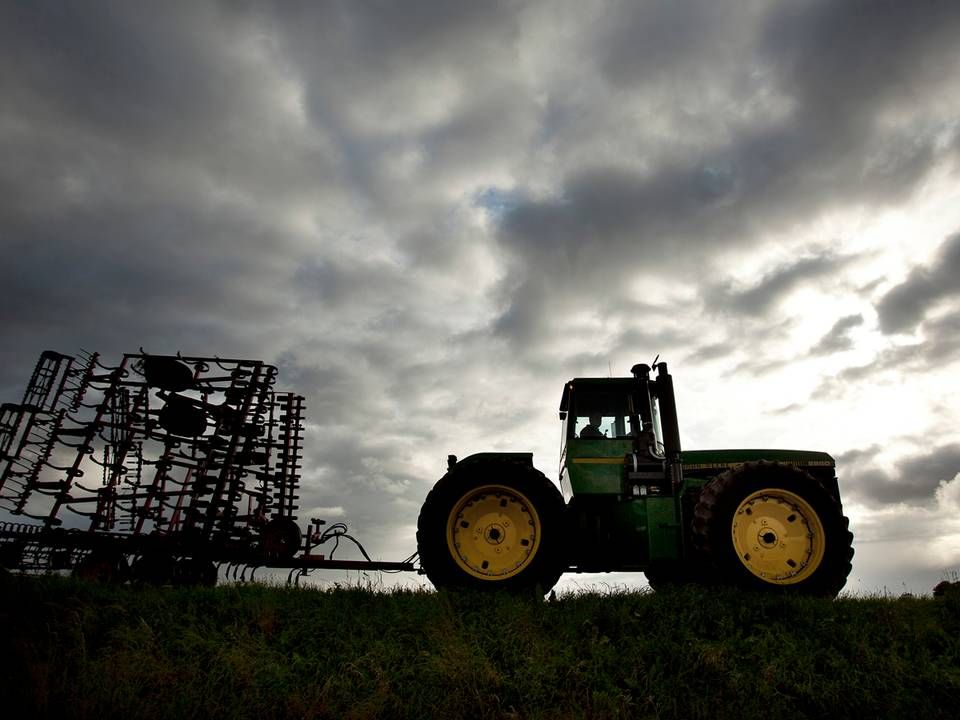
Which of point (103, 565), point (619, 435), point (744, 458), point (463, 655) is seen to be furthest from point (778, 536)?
point (103, 565)

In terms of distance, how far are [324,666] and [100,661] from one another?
1.98m

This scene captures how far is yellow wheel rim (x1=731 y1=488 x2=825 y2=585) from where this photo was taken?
7719 millimetres

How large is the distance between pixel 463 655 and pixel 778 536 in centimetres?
402

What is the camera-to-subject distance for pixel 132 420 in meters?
13.2

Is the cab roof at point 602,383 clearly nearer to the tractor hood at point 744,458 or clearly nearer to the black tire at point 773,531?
the tractor hood at point 744,458

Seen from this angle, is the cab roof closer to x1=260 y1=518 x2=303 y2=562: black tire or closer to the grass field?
the grass field

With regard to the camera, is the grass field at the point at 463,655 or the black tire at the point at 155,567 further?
the black tire at the point at 155,567

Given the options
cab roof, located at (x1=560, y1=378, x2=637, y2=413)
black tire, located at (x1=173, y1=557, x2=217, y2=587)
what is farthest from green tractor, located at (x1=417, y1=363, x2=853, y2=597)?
black tire, located at (x1=173, y1=557, x2=217, y2=587)

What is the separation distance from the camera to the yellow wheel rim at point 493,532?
7680 millimetres

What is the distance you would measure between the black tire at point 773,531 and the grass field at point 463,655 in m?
0.32

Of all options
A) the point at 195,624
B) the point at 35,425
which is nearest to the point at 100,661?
the point at 195,624

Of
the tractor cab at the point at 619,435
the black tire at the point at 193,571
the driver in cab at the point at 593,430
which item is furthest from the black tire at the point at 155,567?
the driver in cab at the point at 593,430

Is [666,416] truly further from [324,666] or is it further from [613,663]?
[324,666]

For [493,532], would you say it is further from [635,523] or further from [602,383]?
[602,383]
